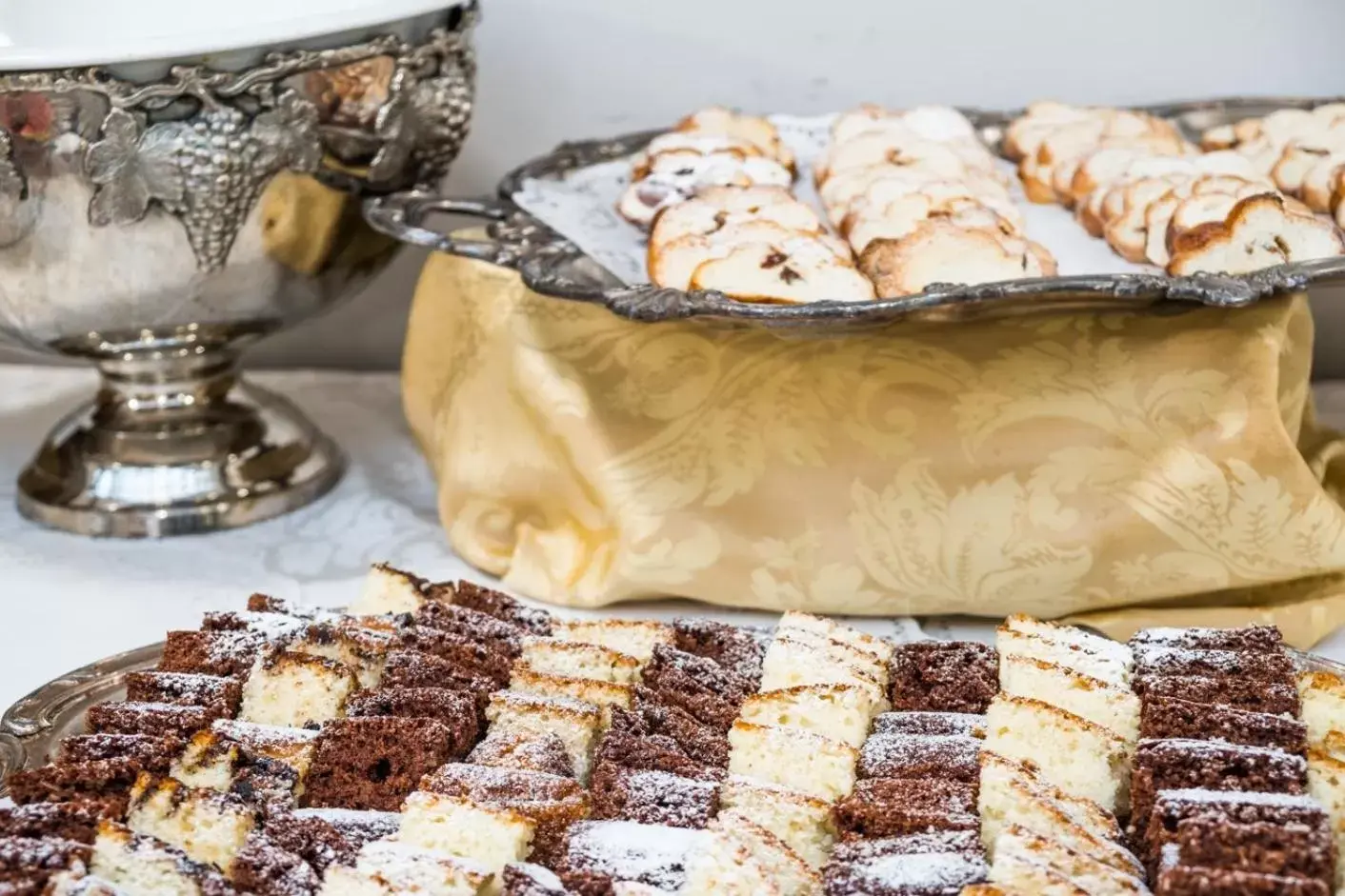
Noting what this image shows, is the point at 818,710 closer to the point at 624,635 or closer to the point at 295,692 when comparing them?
the point at 624,635

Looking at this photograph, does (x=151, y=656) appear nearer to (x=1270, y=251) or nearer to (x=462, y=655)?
(x=462, y=655)

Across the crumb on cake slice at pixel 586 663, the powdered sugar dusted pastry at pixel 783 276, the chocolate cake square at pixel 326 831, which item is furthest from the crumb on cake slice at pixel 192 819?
the powdered sugar dusted pastry at pixel 783 276

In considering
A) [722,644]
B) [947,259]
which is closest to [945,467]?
[947,259]

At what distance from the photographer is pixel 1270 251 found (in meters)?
1.25

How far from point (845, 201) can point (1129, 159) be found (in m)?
0.26

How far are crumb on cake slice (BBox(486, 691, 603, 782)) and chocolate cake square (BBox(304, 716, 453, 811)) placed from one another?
39 mm

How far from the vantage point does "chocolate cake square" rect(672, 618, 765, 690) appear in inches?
42.7

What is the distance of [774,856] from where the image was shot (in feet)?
2.78

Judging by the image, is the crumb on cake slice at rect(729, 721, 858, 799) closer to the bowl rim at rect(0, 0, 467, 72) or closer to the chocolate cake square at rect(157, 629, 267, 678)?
the chocolate cake square at rect(157, 629, 267, 678)

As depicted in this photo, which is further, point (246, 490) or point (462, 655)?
point (246, 490)

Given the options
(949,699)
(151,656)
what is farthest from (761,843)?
(151,656)

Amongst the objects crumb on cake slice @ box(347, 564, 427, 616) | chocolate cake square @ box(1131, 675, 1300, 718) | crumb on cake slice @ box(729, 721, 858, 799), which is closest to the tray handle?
crumb on cake slice @ box(347, 564, 427, 616)

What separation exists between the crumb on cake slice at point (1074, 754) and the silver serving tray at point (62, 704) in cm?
20

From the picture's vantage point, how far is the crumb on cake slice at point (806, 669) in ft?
3.36
